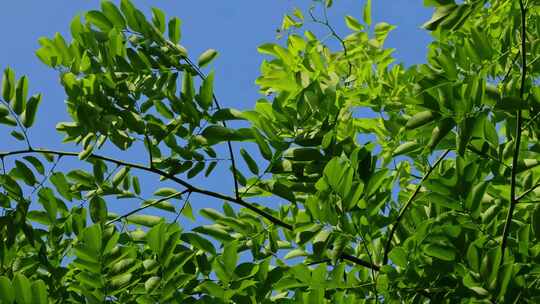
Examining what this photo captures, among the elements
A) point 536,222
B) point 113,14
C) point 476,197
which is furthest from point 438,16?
point 113,14

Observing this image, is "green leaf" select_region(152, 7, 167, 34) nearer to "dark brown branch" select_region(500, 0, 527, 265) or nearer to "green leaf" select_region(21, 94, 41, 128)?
"green leaf" select_region(21, 94, 41, 128)

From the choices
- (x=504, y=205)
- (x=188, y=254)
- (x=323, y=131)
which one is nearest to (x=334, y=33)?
(x=323, y=131)

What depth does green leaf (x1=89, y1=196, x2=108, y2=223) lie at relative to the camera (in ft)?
9.61

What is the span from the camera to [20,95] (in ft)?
9.61

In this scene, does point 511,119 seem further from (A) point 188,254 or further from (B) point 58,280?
(B) point 58,280

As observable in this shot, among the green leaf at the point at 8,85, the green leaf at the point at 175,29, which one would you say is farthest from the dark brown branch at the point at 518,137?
the green leaf at the point at 8,85

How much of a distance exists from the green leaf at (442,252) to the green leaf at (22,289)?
1.22 m

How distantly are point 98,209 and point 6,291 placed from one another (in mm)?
592

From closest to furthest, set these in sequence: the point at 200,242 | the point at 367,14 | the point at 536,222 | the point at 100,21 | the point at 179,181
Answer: the point at 536,222 → the point at 200,242 → the point at 179,181 → the point at 100,21 → the point at 367,14

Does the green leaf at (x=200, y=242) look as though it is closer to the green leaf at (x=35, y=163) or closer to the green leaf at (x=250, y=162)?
the green leaf at (x=250, y=162)

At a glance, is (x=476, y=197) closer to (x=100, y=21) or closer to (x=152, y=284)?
(x=152, y=284)

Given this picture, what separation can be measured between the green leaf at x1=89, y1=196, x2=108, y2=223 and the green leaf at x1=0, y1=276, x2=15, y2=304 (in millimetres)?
540

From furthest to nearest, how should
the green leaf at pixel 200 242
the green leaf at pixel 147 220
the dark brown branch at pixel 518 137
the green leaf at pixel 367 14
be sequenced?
the green leaf at pixel 367 14 < the green leaf at pixel 147 220 < the green leaf at pixel 200 242 < the dark brown branch at pixel 518 137

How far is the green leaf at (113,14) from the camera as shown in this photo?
302cm
